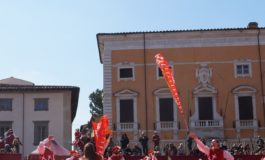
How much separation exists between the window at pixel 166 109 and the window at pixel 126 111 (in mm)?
2057

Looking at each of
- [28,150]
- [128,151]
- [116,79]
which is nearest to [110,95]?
[116,79]

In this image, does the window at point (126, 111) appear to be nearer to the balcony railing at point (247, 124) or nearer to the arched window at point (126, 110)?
the arched window at point (126, 110)

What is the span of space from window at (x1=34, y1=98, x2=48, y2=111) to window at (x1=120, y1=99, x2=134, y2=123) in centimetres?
705

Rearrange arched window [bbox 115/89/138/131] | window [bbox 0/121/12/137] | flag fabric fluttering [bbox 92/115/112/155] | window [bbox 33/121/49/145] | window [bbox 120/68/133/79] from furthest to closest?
window [bbox 0/121/12/137] → window [bbox 33/121/49/145] → window [bbox 120/68/133/79] → arched window [bbox 115/89/138/131] → flag fabric fluttering [bbox 92/115/112/155]

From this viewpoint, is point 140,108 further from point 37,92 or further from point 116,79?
point 37,92

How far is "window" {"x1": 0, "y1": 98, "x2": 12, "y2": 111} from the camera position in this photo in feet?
156

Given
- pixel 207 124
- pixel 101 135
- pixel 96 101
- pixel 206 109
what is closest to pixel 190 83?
pixel 206 109

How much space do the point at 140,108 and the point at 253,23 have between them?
35.2 ft

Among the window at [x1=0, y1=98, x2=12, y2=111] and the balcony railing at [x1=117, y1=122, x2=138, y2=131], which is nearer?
the balcony railing at [x1=117, y1=122, x2=138, y2=131]

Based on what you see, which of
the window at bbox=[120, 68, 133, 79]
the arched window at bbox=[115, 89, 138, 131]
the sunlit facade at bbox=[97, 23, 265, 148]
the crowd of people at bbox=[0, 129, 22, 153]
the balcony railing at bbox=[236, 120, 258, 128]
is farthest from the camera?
the window at bbox=[120, 68, 133, 79]

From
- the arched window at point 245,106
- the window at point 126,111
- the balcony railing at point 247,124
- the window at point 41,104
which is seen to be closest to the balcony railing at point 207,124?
the balcony railing at point 247,124

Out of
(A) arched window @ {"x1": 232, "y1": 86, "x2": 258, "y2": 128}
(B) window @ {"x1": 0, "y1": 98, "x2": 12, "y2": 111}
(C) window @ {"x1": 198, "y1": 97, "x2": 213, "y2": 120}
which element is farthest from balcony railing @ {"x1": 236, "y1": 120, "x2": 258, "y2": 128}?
(B) window @ {"x1": 0, "y1": 98, "x2": 12, "y2": 111}

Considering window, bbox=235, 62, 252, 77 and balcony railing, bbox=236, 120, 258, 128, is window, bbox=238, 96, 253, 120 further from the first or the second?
window, bbox=235, 62, 252, 77

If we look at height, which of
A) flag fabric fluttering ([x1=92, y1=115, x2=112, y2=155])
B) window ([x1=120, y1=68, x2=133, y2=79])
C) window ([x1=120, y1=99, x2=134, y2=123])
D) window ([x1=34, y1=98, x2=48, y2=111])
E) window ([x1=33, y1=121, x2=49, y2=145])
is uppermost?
window ([x1=120, y1=68, x2=133, y2=79])
